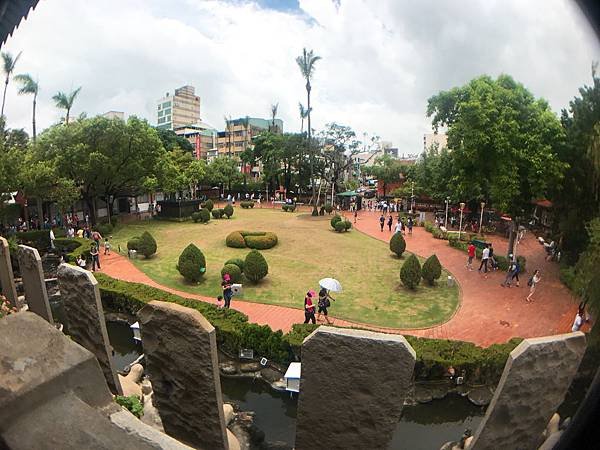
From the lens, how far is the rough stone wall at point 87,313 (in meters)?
7.26

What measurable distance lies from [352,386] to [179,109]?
104582mm

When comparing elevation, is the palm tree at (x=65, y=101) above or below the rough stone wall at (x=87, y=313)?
above

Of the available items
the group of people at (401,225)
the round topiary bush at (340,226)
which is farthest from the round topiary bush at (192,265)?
the group of people at (401,225)

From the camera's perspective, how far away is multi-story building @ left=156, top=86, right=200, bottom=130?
98.7m

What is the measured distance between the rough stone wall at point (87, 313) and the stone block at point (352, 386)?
3915 millimetres

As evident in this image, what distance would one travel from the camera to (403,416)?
872 cm

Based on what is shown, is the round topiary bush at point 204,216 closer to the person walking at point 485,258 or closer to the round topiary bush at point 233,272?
the round topiary bush at point 233,272

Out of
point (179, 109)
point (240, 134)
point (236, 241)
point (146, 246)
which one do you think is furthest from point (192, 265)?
point (179, 109)

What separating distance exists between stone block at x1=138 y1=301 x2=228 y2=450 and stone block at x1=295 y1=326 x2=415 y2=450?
130 centimetres

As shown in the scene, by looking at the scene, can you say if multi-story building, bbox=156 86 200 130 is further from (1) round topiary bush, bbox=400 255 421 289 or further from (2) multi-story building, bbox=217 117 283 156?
(1) round topiary bush, bbox=400 255 421 289

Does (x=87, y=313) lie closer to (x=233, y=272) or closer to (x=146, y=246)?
(x=233, y=272)

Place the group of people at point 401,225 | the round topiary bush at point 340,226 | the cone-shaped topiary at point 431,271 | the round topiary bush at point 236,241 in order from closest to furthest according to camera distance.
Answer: the cone-shaped topiary at point 431,271 < the round topiary bush at point 236,241 < the group of people at point 401,225 < the round topiary bush at point 340,226

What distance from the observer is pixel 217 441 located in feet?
19.7

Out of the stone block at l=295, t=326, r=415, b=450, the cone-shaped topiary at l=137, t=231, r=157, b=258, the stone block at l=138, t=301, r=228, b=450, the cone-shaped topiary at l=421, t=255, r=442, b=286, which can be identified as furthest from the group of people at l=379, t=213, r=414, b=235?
the stone block at l=138, t=301, r=228, b=450
